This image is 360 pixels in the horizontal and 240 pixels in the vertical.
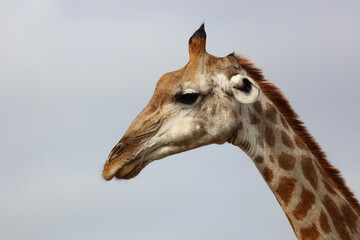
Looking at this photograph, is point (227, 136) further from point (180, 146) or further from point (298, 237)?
point (298, 237)

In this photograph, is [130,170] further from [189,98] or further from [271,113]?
[271,113]

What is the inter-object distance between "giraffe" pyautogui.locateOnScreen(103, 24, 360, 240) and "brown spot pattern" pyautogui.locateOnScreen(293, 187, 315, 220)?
0.01m

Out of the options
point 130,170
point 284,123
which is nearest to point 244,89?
point 284,123

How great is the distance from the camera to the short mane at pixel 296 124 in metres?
9.12

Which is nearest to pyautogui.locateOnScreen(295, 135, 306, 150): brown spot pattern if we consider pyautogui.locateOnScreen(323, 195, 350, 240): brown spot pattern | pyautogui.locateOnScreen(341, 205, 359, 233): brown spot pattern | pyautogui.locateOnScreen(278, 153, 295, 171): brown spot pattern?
pyautogui.locateOnScreen(278, 153, 295, 171): brown spot pattern

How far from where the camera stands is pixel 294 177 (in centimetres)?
868

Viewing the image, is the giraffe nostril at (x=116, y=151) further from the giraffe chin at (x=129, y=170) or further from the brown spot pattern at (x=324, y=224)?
the brown spot pattern at (x=324, y=224)

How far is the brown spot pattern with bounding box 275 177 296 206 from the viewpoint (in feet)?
28.3

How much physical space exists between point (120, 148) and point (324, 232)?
3165 mm

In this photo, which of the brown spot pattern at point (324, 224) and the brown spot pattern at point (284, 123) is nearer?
the brown spot pattern at point (324, 224)

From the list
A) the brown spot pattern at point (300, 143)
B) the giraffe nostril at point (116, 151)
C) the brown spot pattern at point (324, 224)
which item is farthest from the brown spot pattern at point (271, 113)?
the giraffe nostril at point (116, 151)

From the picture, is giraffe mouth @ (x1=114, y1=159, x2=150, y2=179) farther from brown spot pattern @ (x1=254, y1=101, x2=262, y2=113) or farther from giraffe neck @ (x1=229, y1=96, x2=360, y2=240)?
brown spot pattern @ (x1=254, y1=101, x2=262, y2=113)

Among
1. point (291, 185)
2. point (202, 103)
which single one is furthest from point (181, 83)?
point (291, 185)

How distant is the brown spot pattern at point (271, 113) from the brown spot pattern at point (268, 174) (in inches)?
30.5
